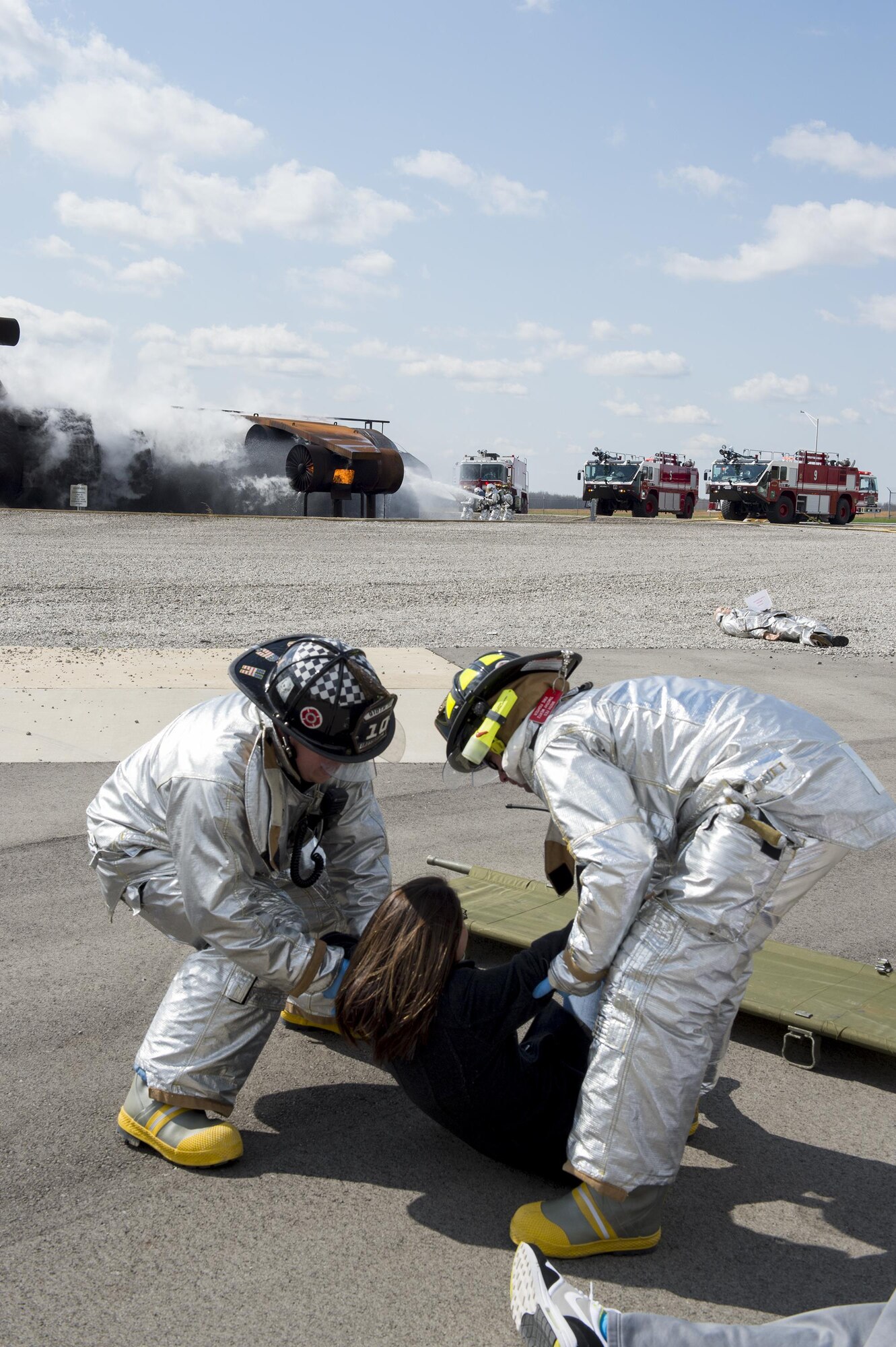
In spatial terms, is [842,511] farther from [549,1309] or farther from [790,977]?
[549,1309]

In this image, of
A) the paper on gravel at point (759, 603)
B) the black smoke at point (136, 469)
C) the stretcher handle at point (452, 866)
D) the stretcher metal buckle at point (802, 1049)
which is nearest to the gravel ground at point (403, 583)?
the paper on gravel at point (759, 603)

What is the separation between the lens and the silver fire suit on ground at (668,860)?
2777 millimetres

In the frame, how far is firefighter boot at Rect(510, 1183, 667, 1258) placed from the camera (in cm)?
284

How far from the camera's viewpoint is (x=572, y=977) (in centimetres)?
288

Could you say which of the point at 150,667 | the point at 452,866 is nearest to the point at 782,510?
the point at 150,667

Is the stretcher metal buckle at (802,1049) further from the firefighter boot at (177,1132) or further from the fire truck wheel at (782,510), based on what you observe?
the fire truck wheel at (782,510)

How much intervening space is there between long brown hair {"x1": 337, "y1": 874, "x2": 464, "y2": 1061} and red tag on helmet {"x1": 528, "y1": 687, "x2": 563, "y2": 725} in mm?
511

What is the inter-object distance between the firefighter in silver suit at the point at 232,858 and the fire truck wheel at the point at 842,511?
144 ft

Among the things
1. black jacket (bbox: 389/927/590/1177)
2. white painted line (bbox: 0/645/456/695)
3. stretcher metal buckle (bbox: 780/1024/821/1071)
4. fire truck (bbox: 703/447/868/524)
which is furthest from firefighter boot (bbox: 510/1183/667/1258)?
fire truck (bbox: 703/447/868/524)

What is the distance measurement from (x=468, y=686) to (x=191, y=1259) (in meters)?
1.61

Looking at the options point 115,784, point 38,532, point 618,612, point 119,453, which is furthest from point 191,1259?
point 119,453

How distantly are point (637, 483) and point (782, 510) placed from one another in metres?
5.59

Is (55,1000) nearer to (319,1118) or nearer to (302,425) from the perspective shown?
(319,1118)

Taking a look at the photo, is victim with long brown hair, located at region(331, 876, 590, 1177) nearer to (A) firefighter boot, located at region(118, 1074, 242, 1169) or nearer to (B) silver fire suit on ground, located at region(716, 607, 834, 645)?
(A) firefighter boot, located at region(118, 1074, 242, 1169)
